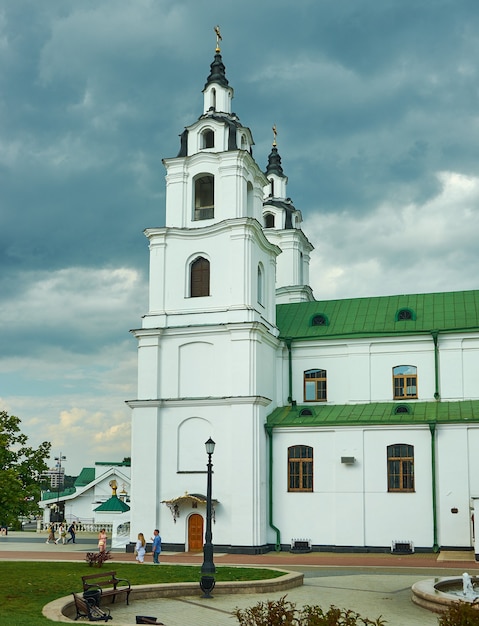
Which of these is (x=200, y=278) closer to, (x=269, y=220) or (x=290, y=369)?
(x=290, y=369)

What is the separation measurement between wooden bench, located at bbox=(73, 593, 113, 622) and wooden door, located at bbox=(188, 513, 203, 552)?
19364 millimetres

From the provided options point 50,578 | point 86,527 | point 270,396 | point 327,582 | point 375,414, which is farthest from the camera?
point 86,527

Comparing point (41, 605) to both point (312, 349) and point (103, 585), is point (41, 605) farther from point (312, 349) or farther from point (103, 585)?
point (312, 349)

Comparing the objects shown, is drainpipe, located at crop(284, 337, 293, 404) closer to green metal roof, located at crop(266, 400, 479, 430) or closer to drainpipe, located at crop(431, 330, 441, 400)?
green metal roof, located at crop(266, 400, 479, 430)

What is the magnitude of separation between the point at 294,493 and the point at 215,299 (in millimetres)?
10228

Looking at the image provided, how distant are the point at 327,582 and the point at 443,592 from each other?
5.40m

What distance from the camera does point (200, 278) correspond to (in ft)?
131

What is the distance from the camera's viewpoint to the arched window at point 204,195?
1615 inches

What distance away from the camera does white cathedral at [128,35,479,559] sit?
35.9 metres

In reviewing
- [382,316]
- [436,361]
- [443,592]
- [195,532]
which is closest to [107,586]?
[443,592]

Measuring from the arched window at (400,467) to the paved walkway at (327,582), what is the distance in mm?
3232

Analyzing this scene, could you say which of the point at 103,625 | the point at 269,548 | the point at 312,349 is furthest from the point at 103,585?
the point at 312,349

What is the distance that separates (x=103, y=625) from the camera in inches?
605

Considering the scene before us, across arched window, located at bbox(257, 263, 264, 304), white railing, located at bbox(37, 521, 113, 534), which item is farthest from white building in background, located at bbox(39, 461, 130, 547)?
arched window, located at bbox(257, 263, 264, 304)
